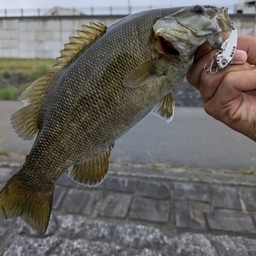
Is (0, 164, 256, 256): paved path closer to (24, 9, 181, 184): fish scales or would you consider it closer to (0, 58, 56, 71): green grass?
(24, 9, 181, 184): fish scales

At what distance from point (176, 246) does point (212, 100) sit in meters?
1.51

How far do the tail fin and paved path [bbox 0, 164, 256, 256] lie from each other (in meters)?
1.21

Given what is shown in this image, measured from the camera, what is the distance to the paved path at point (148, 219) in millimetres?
2551

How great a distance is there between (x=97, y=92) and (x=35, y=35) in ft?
74.0

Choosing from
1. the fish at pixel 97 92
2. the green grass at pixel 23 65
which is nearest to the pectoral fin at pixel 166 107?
the fish at pixel 97 92

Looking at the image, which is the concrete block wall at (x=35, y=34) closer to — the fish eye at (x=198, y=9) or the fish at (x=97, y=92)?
the fish at (x=97, y=92)

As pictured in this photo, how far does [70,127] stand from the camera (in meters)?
1.36

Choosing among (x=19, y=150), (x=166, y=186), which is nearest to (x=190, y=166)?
(x=166, y=186)

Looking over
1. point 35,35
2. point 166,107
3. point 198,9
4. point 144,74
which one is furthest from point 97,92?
point 35,35

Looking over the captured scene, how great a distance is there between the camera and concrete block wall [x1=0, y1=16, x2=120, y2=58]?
21.6 metres

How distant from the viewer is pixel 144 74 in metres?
1.26

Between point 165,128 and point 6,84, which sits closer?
point 165,128

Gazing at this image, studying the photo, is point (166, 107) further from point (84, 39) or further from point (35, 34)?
point (35, 34)

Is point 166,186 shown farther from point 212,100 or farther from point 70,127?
point 70,127
